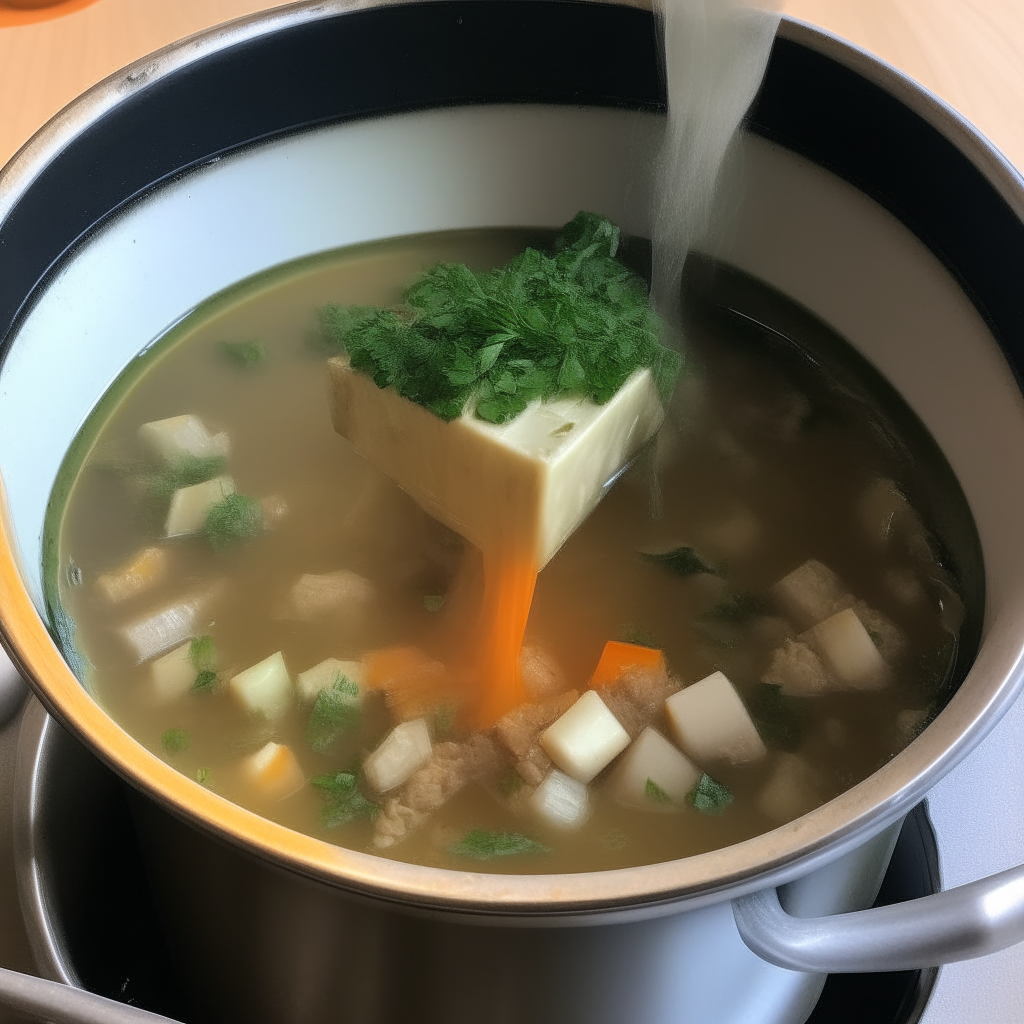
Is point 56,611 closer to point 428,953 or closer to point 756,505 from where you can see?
point 428,953

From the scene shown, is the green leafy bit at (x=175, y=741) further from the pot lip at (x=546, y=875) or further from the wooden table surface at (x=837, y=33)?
the wooden table surface at (x=837, y=33)

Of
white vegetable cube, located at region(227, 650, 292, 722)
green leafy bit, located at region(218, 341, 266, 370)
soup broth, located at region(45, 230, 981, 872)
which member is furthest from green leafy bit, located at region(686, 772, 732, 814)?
green leafy bit, located at region(218, 341, 266, 370)

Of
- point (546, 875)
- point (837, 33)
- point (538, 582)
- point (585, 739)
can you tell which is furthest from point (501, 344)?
point (837, 33)

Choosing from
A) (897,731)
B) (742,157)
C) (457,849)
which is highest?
(742,157)

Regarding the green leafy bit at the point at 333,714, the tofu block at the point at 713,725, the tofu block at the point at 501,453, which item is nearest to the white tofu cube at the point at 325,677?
the green leafy bit at the point at 333,714

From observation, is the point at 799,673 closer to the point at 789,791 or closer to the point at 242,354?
the point at 789,791

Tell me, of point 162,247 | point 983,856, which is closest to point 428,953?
point 983,856

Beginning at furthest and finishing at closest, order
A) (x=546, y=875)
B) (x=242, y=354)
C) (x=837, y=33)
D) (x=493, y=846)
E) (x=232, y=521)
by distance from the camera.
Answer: (x=837, y=33)
(x=242, y=354)
(x=232, y=521)
(x=493, y=846)
(x=546, y=875)
